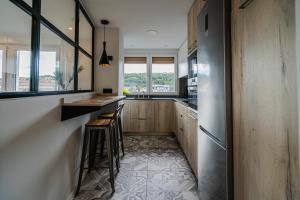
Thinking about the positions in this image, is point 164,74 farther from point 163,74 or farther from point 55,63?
point 55,63

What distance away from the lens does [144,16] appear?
2.78 m

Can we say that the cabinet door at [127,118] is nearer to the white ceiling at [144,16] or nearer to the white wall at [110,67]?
the white wall at [110,67]

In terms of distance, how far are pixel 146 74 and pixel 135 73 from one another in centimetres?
33

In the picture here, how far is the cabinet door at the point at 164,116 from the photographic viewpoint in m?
4.41

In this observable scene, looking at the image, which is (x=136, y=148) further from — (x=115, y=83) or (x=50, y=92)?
(x=50, y=92)

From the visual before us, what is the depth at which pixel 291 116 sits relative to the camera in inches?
21.8

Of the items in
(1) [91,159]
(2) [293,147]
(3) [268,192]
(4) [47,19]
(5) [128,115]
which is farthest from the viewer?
(5) [128,115]

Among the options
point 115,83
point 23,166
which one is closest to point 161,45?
point 115,83

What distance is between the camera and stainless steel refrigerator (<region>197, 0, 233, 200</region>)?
3.32 feet

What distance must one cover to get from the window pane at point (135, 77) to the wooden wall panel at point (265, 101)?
4.13 m

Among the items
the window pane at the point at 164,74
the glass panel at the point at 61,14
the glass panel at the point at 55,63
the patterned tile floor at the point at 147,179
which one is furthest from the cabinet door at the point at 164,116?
the glass panel at the point at 61,14

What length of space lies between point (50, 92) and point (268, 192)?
162cm

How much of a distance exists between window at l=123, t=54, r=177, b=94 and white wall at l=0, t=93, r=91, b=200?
3252 mm

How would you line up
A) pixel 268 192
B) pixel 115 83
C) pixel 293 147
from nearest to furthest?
pixel 293 147 → pixel 268 192 → pixel 115 83
